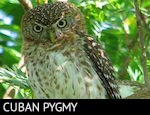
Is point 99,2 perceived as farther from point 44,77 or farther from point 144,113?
point 144,113

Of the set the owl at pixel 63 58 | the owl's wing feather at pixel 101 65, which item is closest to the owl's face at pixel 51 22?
the owl at pixel 63 58

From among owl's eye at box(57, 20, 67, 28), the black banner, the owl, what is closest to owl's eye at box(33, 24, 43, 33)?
the owl

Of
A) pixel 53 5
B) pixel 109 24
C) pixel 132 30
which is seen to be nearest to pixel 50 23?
pixel 53 5

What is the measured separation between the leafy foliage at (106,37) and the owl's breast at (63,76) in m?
0.16

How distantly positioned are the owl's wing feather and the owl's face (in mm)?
257

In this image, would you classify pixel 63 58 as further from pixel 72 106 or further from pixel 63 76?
pixel 72 106

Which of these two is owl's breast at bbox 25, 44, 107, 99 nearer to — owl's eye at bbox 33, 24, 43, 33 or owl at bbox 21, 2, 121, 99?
owl at bbox 21, 2, 121, 99

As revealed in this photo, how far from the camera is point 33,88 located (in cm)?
667

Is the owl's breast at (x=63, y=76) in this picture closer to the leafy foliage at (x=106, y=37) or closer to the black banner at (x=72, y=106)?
the leafy foliage at (x=106, y=37)

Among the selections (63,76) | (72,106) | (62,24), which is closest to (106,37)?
(62,24)

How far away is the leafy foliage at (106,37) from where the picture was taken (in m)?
6.96

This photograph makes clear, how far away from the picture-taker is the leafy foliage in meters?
6.96

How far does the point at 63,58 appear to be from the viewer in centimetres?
663

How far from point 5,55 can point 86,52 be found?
2.16m
